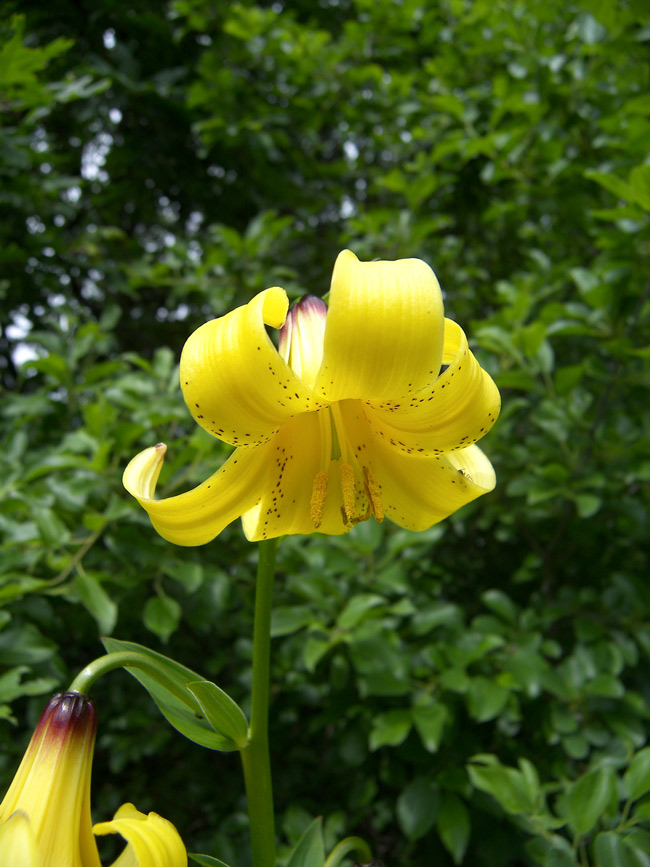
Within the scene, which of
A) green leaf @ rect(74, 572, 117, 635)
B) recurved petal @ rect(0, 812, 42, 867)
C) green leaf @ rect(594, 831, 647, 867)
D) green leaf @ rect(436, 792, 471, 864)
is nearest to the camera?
recurved petal @ rect(0, 812, 42, 867)

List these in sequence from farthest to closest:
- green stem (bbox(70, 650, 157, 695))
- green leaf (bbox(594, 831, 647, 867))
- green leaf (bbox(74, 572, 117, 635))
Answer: green leaf (bbox(74, 572, 117, 635))
green leaf (bbox(594, 831, 647, 867))
green stem (bbox(70, 650, 157, 695))

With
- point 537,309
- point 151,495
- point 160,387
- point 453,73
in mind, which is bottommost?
point 537,309

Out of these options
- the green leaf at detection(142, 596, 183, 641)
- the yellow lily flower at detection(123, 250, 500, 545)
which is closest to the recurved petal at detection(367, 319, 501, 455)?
the yellow lily flower at detection(123, 250, 500, 545)

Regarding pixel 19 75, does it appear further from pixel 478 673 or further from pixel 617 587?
pixel 617 587

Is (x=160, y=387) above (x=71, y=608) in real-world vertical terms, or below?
above

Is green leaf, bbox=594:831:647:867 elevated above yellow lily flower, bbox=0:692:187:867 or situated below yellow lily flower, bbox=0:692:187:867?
below

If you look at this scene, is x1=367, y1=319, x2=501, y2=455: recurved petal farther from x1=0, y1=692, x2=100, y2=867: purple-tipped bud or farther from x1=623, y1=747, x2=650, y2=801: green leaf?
x1=623, y1=747, x2=650, y2=801: green leaf

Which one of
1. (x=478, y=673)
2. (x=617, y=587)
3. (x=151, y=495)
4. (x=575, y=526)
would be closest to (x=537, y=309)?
(x=575, y=526)

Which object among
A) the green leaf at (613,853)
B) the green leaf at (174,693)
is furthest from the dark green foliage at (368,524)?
the green leaf at (174,693)
